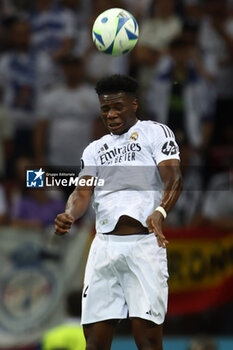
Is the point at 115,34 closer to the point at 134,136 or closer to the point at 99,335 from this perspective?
the point at 134,136

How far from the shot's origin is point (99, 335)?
6.94 m

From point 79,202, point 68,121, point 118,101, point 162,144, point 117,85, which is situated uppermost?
point 68,121

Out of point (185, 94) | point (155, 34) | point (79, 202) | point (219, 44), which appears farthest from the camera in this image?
point (155, 34)

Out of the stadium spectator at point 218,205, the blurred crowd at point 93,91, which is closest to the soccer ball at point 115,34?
the blurred crowd at point 93,91

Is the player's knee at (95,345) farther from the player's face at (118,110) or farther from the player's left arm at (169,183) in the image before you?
the player's face at (118,110)

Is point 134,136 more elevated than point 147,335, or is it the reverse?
point 134,136

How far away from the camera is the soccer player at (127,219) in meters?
6.88

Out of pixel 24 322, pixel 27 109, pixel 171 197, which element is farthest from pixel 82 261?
pixel 171 197

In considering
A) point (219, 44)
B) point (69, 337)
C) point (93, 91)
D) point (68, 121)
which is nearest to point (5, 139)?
point (68, 121)

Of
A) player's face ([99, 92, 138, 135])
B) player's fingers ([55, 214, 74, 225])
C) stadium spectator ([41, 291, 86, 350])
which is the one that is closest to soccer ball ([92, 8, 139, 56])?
player's face ([99, 92, 138, 135])

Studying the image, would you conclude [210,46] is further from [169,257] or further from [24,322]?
[24,322]

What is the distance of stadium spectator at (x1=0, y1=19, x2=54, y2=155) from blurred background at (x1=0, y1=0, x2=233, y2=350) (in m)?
0.03

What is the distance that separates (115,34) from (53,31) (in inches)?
233

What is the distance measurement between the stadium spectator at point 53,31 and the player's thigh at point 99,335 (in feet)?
23.0
